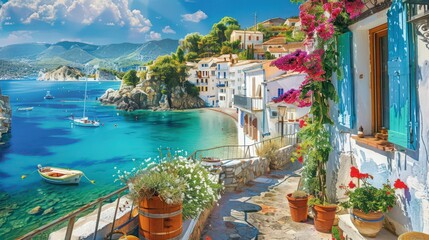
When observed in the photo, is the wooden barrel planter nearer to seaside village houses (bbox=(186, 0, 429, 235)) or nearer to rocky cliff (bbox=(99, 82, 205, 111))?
seaside village houses (bbox=(186, 0, 429, 235))

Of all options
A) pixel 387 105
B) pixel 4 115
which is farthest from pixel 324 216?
pixel 4 115

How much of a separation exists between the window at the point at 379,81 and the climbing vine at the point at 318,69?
0.52 metres

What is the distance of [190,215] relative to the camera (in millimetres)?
4863

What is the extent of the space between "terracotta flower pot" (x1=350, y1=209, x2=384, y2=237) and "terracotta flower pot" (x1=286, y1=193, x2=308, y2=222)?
2.55m

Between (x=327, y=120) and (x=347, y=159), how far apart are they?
0.82m

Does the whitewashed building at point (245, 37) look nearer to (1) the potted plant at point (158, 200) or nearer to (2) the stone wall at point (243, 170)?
(2) the stone wall at point (243, 170)

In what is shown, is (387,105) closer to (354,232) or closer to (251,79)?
(354,232)

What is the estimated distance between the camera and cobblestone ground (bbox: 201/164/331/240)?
6.60 meters

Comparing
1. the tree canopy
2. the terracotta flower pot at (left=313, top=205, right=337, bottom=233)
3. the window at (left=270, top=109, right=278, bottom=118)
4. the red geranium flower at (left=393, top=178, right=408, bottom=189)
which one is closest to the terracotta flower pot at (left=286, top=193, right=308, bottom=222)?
the terracotta flower pot at (left=313, top=205, right=337, bottom=233)

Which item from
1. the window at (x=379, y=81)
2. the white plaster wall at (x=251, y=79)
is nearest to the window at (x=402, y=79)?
the window at (x=379, y=81)

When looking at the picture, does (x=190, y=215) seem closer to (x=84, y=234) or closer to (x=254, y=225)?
(x=84, y=234)

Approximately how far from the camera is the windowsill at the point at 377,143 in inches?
180

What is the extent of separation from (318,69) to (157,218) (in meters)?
3.67

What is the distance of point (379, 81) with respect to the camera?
5348 millimetres
